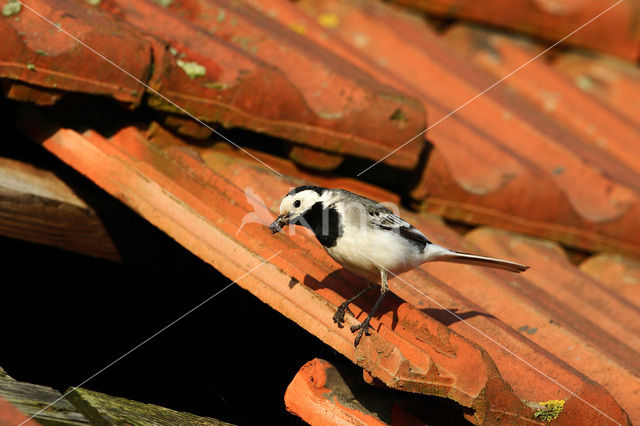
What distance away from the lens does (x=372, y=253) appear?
2949 millimetres

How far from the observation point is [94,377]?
3.47 m

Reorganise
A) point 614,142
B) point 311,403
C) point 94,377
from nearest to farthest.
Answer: point 311,403
point 94,377
point 614,142

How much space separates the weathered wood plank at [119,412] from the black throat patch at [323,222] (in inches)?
37.9

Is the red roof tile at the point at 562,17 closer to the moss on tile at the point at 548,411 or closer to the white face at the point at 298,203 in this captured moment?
the white face at the point at 298,203

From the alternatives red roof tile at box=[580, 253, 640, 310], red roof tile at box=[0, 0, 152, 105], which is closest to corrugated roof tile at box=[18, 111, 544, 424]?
red roof tile at box=[0, 0, 152, 105]

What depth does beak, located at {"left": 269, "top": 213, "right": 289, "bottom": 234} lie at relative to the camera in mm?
2824

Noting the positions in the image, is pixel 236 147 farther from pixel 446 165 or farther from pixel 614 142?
pixel 614 142

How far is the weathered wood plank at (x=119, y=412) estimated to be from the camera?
6.19ft

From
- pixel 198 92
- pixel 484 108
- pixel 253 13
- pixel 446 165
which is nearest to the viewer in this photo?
pixel 198 92

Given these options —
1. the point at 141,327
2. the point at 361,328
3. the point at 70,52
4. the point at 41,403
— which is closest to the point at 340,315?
the point at 361,328

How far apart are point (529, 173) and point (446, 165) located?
51 centimetres

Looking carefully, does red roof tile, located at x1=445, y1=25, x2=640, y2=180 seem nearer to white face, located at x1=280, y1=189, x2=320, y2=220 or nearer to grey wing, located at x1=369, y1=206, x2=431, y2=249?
grey wing, located at x1=369, y1=206, x2=431, y2=249

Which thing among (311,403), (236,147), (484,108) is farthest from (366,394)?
(484,108)

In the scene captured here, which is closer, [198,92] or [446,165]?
[198,92]
